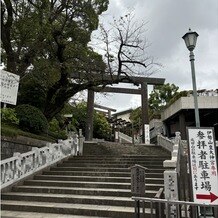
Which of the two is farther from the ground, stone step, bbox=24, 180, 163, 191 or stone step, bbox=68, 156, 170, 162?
stone step, bbox=68, 156, 170, 162

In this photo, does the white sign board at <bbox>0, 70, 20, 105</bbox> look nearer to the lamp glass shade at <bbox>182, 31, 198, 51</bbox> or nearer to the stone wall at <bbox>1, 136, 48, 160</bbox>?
the stone wall at <bbox>1, 136, 48, 160</bbox>

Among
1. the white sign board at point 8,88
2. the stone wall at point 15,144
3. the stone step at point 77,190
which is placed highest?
the white sign board at point 8,88

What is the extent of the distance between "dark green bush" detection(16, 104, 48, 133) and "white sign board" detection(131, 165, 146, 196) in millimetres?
8110

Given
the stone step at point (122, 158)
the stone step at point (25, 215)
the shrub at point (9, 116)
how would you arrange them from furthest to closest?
the stone step at point (122, 158) < the shrub at point (9, 116) < the stone step at point (25, 215)

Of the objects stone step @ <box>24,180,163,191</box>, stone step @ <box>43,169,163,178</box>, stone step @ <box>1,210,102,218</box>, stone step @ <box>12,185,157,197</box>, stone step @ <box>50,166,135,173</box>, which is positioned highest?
stone step @ <box>50,166,135,173</box>

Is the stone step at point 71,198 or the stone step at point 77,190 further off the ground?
the stone step at point 77,190

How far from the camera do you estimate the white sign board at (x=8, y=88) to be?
6188mm

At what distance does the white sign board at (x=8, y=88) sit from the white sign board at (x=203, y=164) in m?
3.91

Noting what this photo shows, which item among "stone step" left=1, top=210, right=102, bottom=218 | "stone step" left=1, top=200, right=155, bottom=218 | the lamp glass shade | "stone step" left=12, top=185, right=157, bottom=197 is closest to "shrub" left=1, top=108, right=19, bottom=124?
"stone step" left=12, top=185, right=157, bottom=197

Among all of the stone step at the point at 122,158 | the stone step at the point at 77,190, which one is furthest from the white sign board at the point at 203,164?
the stone step at the point at 122,158

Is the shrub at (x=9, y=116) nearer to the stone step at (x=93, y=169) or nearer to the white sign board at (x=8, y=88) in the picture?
the stone step at (x=93, y=169)

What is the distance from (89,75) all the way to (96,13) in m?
3.82

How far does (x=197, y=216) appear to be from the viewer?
5.85 metres

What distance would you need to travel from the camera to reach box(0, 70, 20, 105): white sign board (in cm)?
619
